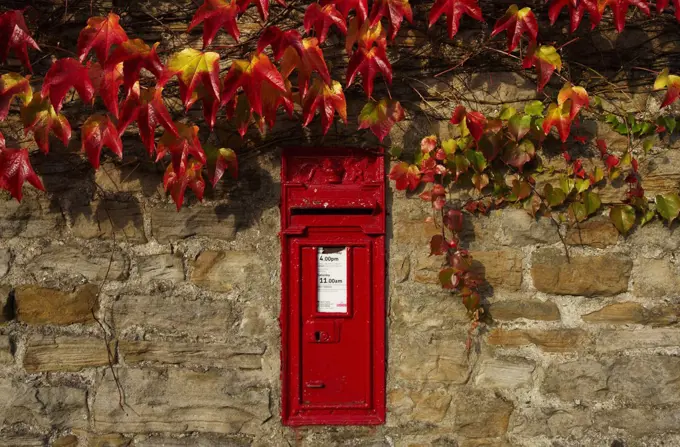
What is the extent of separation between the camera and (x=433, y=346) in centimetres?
245

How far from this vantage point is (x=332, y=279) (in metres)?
2.45

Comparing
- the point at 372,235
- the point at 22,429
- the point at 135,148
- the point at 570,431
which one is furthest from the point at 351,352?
the point at 22,429

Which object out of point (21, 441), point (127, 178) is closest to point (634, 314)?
point (127, 178)

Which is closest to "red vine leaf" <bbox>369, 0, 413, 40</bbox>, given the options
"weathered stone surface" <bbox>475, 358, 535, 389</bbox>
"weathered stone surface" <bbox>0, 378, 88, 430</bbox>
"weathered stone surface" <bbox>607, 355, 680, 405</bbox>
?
"weathered stone surface" <bbox>475, 358, 535, 389</bbox>

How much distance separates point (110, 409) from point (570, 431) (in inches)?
70.1

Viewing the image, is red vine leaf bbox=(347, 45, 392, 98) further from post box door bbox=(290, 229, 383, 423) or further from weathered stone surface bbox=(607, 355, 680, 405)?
weathered stone surface bbox=(607, 355, 680, 405)

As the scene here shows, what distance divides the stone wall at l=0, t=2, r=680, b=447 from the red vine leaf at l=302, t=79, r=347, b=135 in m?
0.17

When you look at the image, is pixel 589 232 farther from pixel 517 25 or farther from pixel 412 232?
pixel 517 25

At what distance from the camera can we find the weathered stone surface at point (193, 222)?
2.46 metres

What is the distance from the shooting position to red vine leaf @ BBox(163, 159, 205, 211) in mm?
2346

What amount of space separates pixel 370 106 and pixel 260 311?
0.89 meters

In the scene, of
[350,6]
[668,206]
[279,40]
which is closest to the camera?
[279,40]

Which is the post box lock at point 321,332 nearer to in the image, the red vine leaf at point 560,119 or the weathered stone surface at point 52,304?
the weathered stone surface at point 52,304

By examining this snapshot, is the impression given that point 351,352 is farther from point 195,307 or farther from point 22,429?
point 22,429
